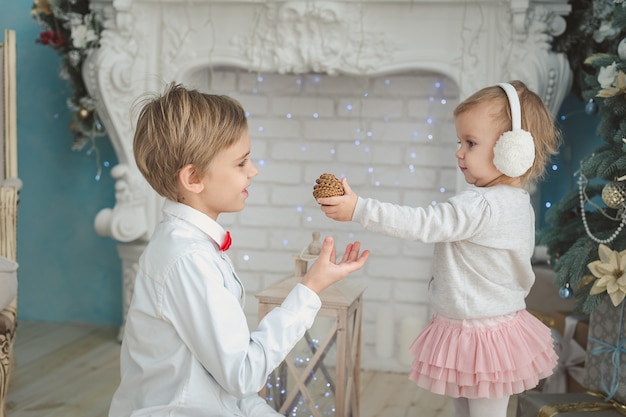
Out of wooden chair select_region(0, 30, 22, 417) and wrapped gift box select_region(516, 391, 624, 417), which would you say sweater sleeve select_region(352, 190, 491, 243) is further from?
wooden chair select_region(0, 30, 22, 417)

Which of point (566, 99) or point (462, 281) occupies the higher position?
point (566, 99)

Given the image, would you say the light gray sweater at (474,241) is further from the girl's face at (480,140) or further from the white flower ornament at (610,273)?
the white flower ornament at (610,273)

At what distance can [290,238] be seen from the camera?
10.9ft

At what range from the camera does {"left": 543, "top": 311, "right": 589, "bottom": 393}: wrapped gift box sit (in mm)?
2512

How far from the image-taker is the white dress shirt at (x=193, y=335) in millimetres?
1354

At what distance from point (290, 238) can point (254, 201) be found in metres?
0.23

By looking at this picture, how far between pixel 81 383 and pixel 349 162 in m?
1.37

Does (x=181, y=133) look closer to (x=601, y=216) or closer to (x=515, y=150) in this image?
(x=515, y=150)

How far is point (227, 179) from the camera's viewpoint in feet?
4.97

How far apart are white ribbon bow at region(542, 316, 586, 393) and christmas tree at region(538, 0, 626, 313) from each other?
0.78ft

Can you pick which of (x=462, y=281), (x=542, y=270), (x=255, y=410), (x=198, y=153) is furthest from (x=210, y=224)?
(x=542, y=270)

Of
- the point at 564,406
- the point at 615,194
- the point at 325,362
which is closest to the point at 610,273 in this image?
the point at 615,194

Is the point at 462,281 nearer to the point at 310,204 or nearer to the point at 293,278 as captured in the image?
the point at 293,278

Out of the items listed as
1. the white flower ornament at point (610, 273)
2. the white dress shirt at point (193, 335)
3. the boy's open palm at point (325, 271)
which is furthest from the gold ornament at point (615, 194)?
the white dress shirt at point (193, 335)
